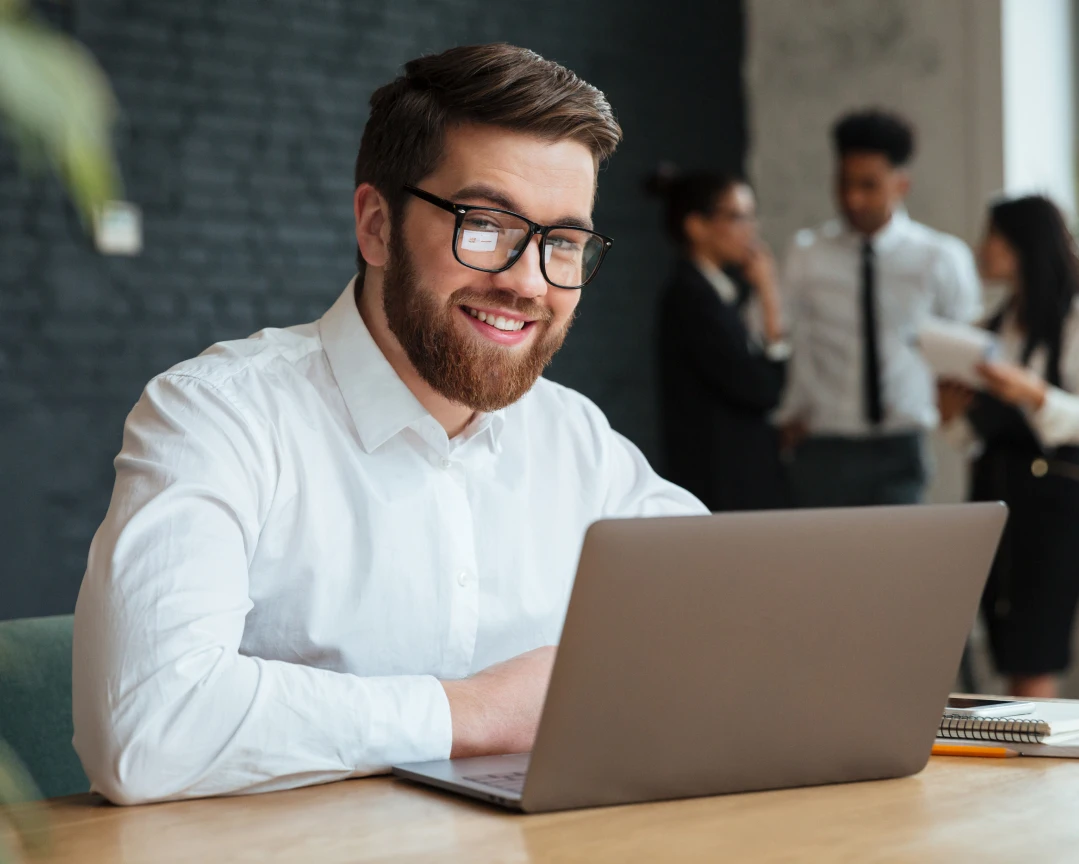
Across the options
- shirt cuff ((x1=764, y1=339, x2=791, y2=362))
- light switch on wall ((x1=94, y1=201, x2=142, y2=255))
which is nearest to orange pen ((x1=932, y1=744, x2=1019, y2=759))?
shirt cuff ((x1=764, y1=339, x2=791, y2=362))

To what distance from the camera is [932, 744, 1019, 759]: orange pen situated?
1.19 metres

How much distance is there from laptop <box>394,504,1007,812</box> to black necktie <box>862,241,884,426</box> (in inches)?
128

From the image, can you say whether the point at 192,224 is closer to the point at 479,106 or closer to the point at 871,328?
the point at 871,328

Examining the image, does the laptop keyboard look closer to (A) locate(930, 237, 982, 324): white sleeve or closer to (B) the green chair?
(B) the green chair

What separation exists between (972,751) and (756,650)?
35cm

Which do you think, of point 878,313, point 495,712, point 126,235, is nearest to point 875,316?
point 878,313

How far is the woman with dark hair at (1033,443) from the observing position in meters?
3.47

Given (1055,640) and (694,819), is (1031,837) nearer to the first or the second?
(694,819)

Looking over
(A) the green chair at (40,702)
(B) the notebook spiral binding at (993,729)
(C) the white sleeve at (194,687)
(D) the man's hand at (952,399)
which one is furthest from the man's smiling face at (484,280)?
A: (D) the man's hand at (952,399)

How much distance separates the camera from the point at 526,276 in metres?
1.47

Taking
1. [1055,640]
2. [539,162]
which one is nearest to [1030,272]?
[1055,640]

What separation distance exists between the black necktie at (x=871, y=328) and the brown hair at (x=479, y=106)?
2827 mm

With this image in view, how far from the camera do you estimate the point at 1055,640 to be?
11.6 ft

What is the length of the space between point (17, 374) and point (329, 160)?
1335 millimetres
